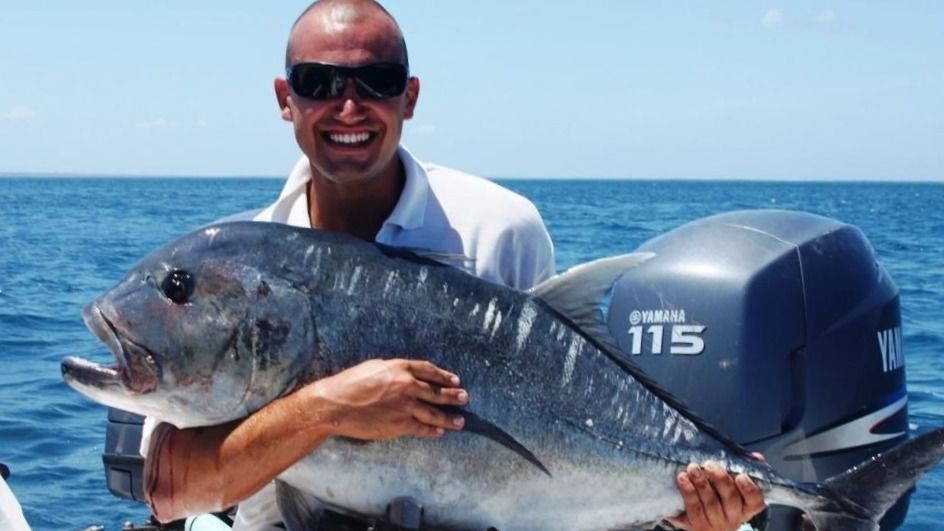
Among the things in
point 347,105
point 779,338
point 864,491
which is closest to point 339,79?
point 347,105

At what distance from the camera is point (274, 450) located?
9.42ft

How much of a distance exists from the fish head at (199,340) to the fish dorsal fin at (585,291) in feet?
2.15

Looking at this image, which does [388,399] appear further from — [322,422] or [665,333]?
[665,333]

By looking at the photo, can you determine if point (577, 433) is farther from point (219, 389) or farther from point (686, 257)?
point (686, 257)

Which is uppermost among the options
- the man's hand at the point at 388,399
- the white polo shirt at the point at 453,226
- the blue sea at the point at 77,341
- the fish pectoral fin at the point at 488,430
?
the white polo shirt at the point at 453,226

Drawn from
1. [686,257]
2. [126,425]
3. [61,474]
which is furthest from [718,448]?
[61,474]

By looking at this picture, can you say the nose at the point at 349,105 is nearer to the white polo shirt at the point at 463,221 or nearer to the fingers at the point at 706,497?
the white polo shirt at the point at 463,221

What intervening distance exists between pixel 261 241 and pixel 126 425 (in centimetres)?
209

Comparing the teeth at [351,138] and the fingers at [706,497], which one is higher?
the teeth at [351,138]

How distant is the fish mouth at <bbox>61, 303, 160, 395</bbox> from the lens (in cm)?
284

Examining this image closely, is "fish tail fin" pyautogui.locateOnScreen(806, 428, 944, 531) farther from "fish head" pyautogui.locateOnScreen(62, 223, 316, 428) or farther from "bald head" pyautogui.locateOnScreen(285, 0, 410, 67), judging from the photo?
Answer: "bald head" pyautogui.locateOnScreen(285, 0, 410, 67)

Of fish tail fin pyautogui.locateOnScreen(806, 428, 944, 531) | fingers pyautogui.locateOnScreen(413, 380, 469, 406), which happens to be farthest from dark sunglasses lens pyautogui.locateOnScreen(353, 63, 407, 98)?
fish tail fin pyautogui.locateOnScreen(806, 428, 944, 531)

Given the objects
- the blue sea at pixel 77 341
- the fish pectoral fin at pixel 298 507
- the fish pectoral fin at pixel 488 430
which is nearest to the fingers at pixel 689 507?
the fish pectoral fin at pixel 488 430

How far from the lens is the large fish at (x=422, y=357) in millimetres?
2879
